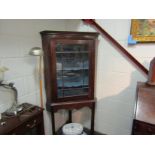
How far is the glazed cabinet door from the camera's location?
160 cm

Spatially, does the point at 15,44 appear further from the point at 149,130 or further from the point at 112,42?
the point at 149,130

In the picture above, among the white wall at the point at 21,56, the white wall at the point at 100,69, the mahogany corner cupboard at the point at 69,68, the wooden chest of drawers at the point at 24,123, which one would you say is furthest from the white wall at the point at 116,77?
the wooden chest of drawers at the point at 24,123

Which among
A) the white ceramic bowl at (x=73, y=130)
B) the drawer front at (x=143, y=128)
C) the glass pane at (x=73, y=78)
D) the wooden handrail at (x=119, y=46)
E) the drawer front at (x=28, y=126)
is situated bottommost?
the white ceramic bowl at (x=73, y=130)

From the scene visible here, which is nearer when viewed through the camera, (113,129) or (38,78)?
(38,78)

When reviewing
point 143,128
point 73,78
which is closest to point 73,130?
point 73,78

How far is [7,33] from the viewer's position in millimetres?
1338

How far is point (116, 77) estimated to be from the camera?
1.85m

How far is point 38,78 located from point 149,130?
49.3 inches

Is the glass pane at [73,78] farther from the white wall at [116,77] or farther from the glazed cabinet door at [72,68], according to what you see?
the white wall at [116,77]

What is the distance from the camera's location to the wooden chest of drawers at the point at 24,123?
1.18 m

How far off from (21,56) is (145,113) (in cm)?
127
